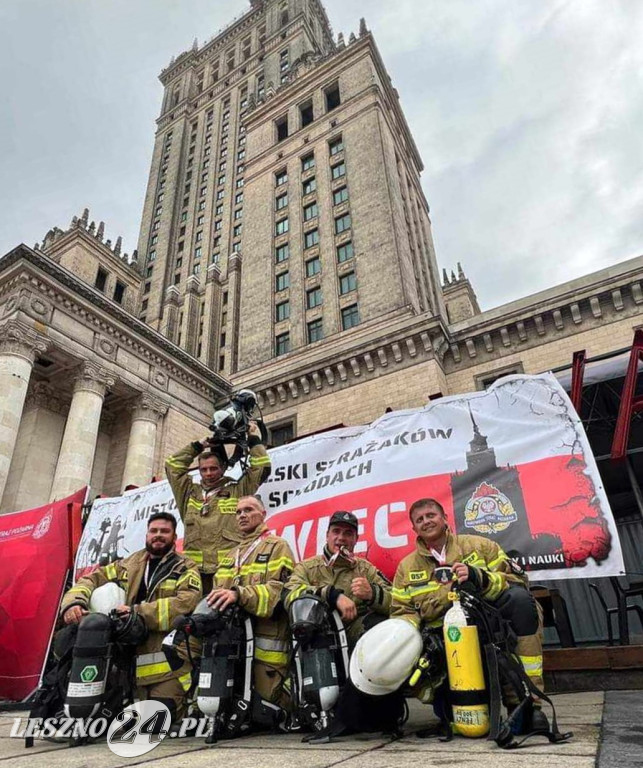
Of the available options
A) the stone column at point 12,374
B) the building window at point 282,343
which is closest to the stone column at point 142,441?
the stone column at point 12,374

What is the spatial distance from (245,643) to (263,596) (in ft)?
1.15

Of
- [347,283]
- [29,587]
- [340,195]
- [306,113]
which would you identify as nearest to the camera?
[29,587]

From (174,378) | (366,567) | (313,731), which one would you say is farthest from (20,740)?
(174,378)

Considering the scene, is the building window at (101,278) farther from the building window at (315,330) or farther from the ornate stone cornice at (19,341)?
the ornate stone cornice at (19,341)

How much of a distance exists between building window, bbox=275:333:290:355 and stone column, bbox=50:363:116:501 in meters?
10.4

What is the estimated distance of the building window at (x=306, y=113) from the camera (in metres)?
39.9

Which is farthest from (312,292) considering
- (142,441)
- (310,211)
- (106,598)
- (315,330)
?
(106,598)

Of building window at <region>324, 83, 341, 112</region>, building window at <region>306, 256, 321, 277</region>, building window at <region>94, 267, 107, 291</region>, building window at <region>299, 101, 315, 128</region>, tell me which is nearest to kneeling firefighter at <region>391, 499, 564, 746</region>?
building window at <region>306, 256, 321, 277</region>

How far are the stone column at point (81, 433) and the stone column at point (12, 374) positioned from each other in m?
2.11

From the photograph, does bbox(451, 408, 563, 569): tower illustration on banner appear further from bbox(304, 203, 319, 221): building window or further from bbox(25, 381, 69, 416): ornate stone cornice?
bbox(304, 203, 319, 221): building window

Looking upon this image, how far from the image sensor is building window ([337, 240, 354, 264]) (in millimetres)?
30938

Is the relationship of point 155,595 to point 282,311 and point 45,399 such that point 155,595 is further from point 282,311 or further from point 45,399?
point 282,311

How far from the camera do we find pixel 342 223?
106 ft

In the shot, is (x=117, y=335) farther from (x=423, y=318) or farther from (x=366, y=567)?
(x=366, y=567)
